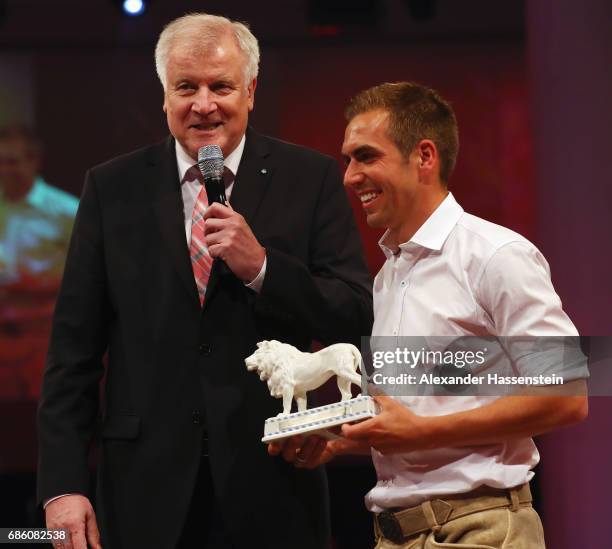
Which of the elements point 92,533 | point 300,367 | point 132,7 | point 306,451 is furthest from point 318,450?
point 132,7

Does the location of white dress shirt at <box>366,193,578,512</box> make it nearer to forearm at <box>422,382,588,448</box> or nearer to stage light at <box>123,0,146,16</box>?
forearm at <box>422,382,588,448</box>

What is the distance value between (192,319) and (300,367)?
0.41 metres

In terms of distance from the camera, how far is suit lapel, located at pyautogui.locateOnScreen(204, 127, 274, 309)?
2.18 m

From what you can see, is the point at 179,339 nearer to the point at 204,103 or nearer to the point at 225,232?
the point at 225,232

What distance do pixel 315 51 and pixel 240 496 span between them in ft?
10.6

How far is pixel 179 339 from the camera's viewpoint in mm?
2100

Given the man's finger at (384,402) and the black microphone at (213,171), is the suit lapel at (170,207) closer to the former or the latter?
the black microphone at (213,171)

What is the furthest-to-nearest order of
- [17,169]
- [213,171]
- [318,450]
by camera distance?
[17,169], [213,171], [318,450]

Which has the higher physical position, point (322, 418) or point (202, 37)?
point (202, 37)

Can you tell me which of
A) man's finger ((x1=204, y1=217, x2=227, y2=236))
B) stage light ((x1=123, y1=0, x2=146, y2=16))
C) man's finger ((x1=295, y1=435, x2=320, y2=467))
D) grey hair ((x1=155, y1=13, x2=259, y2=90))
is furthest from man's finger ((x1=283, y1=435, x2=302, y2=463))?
stage light ((x1=123, y1=0, x2=146, y2=16))

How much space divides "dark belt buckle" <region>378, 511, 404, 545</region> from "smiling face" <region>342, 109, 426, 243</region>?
0.53 metres

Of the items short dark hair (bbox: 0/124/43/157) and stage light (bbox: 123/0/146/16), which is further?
short dark hair (bbox: 0/124/43/157)

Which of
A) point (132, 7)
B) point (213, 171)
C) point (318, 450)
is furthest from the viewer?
point (132, 7)

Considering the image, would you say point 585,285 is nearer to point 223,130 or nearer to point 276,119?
point 276,119
